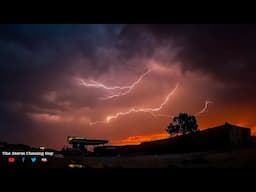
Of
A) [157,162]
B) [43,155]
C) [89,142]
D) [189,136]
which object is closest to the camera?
[157,162]

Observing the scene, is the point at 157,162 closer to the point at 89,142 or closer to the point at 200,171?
the point at 200,171

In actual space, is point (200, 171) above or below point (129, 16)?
below

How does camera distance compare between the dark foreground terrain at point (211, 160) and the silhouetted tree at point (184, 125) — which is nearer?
the dark foreground terrain at point (211, 160)

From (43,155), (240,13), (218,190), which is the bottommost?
(43,155)

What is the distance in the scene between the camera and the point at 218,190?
2238 millimetres

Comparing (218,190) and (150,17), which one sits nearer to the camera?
(218,190)

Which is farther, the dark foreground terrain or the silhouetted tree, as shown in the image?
the silhouetted tree

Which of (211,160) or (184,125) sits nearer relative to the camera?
(211,160)

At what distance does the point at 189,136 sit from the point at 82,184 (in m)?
10.1

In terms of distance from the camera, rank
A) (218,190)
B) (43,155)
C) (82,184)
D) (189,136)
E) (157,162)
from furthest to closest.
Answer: (43,155), (189,136), (157,162), (82,184), (218,190)

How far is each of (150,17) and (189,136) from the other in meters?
10.1

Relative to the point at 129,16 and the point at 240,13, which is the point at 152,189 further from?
the point at 240,13

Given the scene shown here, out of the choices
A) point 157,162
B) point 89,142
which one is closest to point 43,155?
point 89,142

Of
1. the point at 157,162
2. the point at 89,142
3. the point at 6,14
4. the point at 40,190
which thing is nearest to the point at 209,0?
the point at 6,14
